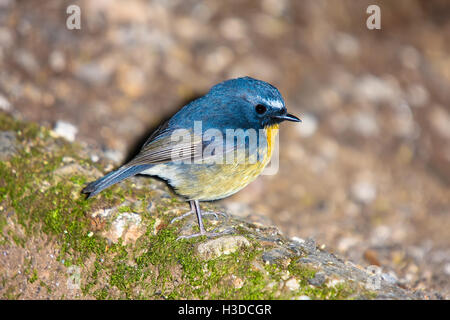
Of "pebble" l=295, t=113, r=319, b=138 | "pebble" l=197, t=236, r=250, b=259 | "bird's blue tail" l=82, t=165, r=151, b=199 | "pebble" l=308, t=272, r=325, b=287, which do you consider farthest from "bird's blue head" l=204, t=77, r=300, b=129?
"pebble" l=295, t=113, r=319, b=138

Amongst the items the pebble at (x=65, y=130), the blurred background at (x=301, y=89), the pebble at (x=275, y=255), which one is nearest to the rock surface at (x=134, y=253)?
the pebble at (x=275, y=255)

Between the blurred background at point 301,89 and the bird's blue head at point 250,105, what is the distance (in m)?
1.27

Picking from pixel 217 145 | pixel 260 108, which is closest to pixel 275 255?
pixel 217 145

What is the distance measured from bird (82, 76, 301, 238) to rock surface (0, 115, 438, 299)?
218 millimetres

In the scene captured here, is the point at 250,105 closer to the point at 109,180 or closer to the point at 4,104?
the point at 109,180

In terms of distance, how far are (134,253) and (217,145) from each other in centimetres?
93

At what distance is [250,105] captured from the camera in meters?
3.49

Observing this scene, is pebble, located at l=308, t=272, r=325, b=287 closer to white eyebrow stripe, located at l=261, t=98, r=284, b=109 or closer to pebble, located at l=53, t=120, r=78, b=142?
white eyebrow stripe, located at l=261, t=98, r=284, b=109

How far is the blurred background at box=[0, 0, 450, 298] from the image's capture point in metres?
4.80

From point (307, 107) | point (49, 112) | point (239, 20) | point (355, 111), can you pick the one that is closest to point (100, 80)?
point (49, 112)

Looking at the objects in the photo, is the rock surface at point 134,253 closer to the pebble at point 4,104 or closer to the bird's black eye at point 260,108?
the bird's black eye at point 260,108

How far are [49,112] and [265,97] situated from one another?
2464 millimetres

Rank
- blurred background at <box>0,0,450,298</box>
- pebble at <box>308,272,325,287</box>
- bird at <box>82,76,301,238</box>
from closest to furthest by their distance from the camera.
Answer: pebble at <box>308,272,325,287</box>, bird at <box>82,76,301,238</box>, blurred background at <box>0,0,450,298</box>
